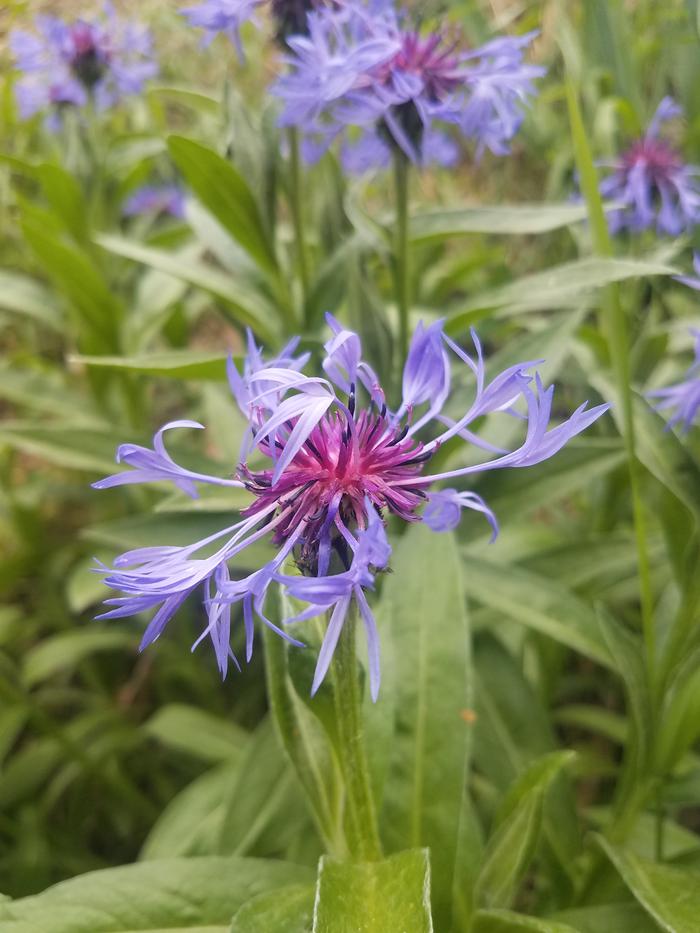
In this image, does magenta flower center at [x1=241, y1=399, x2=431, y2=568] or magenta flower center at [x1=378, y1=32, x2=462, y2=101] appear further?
magenta flower center at [x1=378, y1=32, x2=462, y2=101]

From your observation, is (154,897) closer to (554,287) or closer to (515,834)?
(515,834)

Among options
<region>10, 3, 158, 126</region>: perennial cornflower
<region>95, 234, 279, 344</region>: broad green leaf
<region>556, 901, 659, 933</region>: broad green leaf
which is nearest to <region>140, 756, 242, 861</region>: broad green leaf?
<region>556, 901, 659, 933</region>: broad green leaf

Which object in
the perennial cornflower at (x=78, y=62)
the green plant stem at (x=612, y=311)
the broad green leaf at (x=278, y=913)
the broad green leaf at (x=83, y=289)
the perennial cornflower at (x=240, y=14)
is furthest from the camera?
the perennial cornflower at (x=78, y=62)

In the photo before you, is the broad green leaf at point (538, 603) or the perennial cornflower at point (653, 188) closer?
the broad green leaf at point (538, 603)

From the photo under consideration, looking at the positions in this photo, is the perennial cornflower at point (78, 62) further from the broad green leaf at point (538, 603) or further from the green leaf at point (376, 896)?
Result: the green leaf at point (376, 896)

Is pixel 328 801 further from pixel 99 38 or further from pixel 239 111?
pixel 99 38

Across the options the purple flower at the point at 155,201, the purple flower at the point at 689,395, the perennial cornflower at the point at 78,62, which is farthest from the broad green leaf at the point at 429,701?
the purple flower at the point at 155,201

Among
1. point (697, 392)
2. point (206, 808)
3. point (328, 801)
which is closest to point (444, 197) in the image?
point (697, 392)

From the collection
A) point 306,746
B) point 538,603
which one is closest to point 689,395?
point 538,603

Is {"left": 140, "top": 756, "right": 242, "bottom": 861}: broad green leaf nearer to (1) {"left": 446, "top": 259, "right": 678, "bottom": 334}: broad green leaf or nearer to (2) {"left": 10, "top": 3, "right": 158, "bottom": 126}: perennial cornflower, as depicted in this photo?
(1) {"left": 446, "top": 259, "right": 678, "bottom": 334}: broad green leaf
